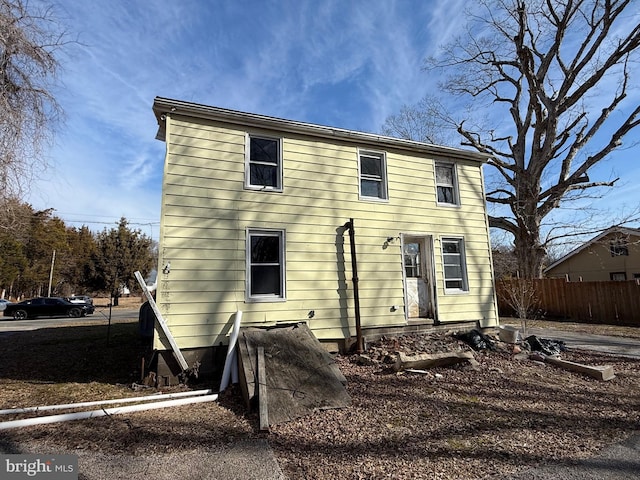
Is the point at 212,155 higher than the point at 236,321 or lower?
higher

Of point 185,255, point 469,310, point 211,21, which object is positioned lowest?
point 469,310

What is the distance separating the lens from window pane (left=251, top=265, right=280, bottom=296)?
7002mm

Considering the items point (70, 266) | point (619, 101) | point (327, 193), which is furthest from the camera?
point (70, 266)

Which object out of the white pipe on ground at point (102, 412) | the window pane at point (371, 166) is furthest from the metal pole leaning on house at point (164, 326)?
the window pane at point (371, 166)

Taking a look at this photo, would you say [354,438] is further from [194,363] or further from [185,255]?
[185,255]

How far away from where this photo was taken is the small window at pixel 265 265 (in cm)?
698

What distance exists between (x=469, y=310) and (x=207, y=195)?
23.1 ft

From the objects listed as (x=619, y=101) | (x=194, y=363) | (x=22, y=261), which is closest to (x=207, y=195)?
(x=194, y=363)

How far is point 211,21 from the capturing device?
8016mm

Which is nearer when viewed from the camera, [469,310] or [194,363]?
[194,363]

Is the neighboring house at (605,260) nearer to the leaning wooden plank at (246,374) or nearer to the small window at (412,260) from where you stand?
the small window at (412,260)

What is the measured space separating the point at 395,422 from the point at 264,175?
5433 mm

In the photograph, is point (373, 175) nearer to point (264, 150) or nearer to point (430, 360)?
point (264, 150)

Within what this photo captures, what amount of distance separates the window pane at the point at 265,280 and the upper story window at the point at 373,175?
9.63 feet
